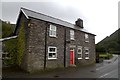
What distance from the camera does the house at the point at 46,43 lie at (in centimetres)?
1397

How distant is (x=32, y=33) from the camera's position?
14.1 m

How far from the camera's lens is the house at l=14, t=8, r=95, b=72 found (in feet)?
45.8

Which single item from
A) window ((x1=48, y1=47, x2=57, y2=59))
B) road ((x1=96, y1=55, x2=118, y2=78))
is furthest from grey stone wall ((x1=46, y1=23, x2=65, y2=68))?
road ((x1=96, y1=55, x2=118, y2=78))

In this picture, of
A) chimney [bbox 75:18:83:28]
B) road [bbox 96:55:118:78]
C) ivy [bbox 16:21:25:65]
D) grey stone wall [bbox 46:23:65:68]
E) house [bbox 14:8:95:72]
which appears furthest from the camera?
chimney [bbox 75:18:83:28]

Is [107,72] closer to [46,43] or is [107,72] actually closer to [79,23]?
[46,43]

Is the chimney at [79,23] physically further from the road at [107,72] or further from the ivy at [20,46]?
the ivy at [20,46]

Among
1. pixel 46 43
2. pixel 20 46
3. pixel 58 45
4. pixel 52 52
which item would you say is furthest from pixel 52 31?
pixel 20 46

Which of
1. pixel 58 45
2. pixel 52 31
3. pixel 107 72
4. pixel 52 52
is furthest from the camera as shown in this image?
pixel 58 45

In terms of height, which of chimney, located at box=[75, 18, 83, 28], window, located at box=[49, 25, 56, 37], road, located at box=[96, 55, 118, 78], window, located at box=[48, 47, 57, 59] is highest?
chimney, located at box=[75, 18, 83, 28]

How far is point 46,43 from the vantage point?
15.3 m

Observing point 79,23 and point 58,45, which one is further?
point 79,23

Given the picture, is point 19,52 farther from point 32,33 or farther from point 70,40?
point 70,40

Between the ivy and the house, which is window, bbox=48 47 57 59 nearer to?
the house

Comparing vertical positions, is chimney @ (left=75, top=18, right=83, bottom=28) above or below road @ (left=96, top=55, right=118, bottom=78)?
above
